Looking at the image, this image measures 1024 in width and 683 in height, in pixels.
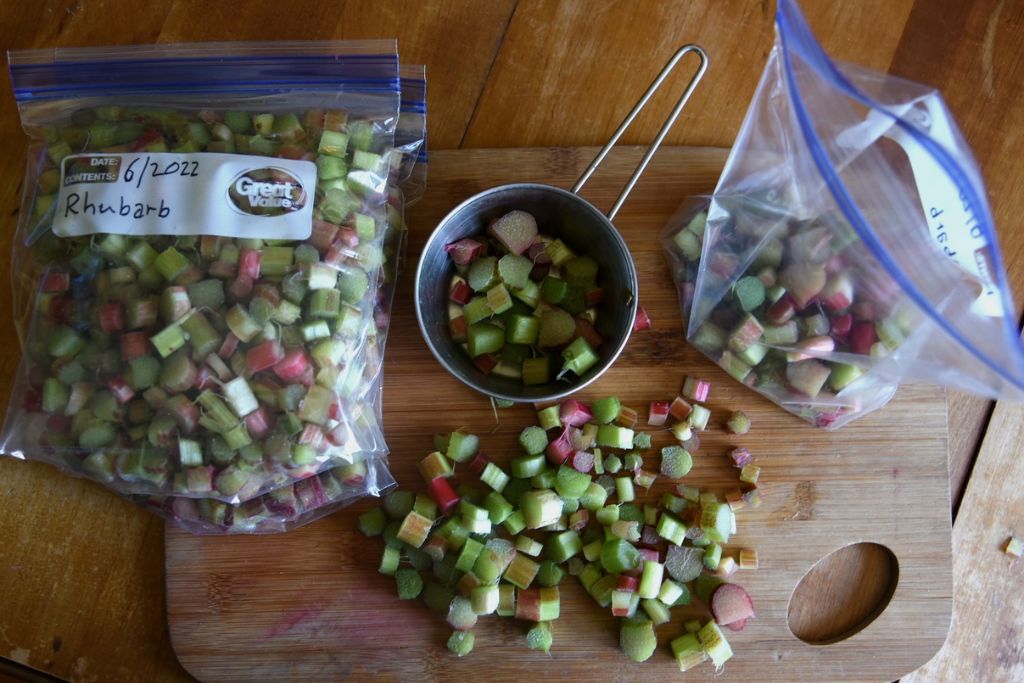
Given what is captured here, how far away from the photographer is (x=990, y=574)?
52.2 inches

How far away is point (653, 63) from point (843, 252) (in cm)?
55

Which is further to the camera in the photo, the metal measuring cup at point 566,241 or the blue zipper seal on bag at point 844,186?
the metal measuring cup at point 566,241

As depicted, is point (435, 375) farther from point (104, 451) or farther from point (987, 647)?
point (987, 647)

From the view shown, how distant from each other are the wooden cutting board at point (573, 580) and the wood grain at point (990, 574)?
0.26 feet

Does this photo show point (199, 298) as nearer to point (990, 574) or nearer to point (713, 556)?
point (713, 556)

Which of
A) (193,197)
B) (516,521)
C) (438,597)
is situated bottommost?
(438,597)

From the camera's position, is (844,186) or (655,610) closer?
(844,186)

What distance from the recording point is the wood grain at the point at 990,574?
1.32 metres

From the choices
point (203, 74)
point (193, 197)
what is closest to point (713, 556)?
point (193, 197)

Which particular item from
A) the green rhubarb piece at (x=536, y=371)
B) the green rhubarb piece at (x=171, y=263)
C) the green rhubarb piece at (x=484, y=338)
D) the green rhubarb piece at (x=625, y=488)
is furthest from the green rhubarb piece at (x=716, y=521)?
the green rhubarb piece at (x=171, y=263)

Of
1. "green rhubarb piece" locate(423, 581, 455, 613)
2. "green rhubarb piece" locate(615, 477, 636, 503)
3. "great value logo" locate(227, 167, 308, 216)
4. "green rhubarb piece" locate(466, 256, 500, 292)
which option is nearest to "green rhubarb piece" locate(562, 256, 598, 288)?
"green rhubarb piece" locate(466, 256, 500, 292)

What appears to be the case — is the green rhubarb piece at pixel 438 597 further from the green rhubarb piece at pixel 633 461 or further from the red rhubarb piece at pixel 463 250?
the red rhubarb piece at pixel 463 250

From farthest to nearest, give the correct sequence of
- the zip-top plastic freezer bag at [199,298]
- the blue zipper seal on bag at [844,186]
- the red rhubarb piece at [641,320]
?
the red rhubarb piece at [641,320], the zip-top plastic freezer bag at [199,298], the blue zipper seal on bag at [844,186]

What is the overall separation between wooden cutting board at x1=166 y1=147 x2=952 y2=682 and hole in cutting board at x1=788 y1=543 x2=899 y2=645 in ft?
0.08
